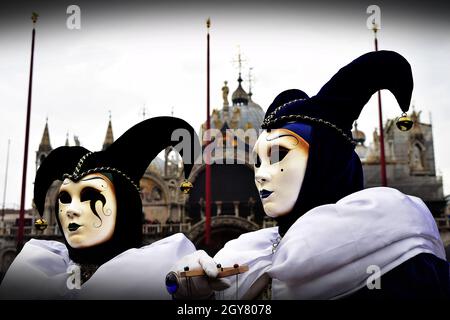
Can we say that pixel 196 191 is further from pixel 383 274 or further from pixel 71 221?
pixel 383 274

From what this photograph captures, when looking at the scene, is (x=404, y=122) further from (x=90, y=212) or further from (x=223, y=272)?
(x=90, y=212)

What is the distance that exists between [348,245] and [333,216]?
20cm

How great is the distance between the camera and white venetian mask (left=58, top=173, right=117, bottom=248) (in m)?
3.98

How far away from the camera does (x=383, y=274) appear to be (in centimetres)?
284

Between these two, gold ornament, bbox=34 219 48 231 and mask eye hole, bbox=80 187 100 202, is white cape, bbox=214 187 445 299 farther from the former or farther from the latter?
gold ornament, bbox=34 219 48 231

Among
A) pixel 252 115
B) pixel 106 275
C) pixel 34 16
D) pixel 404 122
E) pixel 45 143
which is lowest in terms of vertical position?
pixel 106 275

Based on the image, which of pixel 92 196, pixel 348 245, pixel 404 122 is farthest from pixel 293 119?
pixel 92 196

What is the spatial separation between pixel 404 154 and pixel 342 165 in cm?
2134

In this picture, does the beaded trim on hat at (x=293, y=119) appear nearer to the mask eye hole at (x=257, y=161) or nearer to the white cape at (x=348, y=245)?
the mask eye hole at (x=257, y=161)

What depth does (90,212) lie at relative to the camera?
3.98m

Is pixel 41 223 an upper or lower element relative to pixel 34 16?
lower

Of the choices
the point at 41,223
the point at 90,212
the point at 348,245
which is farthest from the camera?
the point at 41,223

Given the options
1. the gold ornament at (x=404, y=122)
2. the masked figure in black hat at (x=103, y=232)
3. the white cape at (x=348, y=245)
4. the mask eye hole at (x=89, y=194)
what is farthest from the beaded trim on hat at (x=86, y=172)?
the gold ornament at (x=404, y=122)
